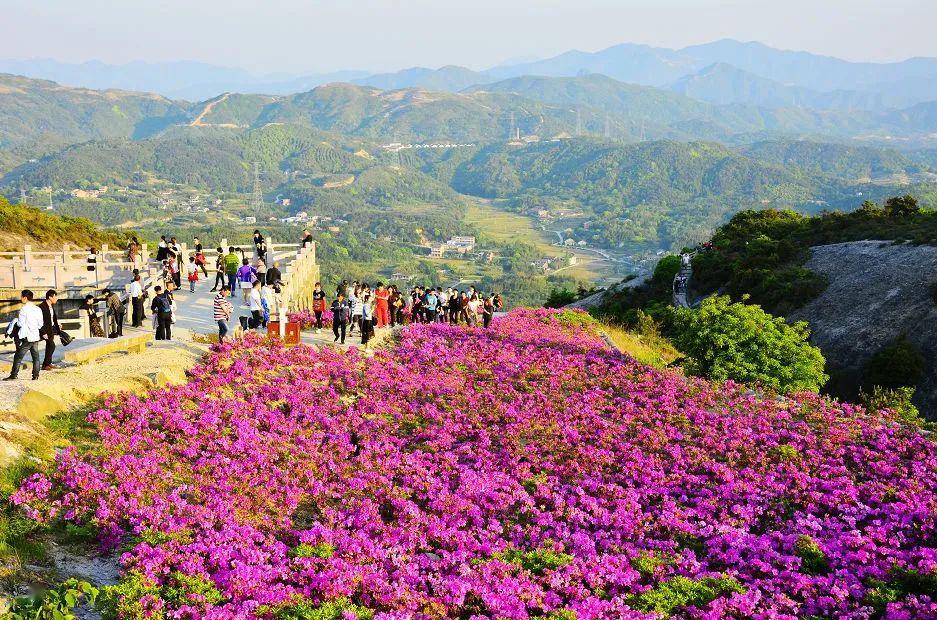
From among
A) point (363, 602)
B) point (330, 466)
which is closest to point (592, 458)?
point (330, 466)

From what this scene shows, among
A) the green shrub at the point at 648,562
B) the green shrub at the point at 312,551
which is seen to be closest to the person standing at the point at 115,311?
the green shrub at the point at 312,551

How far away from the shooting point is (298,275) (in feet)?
110

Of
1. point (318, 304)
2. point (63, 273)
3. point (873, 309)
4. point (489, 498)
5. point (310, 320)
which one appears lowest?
point (489, 498)

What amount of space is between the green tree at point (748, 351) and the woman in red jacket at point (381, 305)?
10053mm

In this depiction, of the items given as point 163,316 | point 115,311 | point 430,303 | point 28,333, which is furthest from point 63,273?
point 28,333

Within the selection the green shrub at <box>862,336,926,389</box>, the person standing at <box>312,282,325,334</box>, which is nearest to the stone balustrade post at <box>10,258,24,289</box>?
the person standing at <box>312,282,325,334</box>

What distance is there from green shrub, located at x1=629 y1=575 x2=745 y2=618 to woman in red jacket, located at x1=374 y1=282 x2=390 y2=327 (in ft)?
48.1

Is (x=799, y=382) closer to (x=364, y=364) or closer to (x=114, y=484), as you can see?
(x=364, y=364)

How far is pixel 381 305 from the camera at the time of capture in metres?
22.8

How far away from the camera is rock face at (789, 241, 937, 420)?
28625 mm

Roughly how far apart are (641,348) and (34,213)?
169 feet

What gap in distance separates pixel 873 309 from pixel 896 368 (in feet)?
22.9

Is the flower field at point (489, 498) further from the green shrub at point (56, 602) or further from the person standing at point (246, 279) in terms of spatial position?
the person standing at point (246, 279)

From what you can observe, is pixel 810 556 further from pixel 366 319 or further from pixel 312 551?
pixel 366 319
